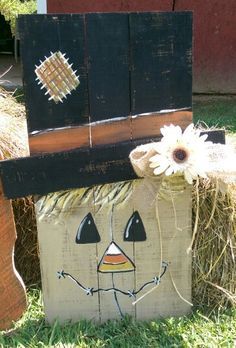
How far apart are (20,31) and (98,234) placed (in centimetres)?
89

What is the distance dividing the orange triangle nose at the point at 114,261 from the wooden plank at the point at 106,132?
46 centimetres

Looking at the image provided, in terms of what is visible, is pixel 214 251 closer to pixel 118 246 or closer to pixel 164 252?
pixel 164 252

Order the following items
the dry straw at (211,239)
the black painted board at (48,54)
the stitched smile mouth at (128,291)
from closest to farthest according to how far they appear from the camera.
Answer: the black painted board at (48,54)
the stitched smile mouth at (128,291)
the dry straw at (211,239)

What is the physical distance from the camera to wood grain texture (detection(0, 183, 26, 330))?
7.55 feet

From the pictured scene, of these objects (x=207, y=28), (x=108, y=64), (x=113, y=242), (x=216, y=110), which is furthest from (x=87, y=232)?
(x=207, y=28)

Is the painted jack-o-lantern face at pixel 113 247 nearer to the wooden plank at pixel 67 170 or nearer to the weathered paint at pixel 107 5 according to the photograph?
the wooden plank at pixel 67 170

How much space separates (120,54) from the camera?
219 centimetres

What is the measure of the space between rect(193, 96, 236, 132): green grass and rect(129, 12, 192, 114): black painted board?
3.50m

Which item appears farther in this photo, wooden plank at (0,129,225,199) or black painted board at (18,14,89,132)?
wooden plank at (0,129,225,199)

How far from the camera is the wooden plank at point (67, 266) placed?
7.67ft

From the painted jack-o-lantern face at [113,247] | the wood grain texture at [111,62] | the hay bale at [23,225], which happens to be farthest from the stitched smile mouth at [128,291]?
the wood grain texture at [111,62]

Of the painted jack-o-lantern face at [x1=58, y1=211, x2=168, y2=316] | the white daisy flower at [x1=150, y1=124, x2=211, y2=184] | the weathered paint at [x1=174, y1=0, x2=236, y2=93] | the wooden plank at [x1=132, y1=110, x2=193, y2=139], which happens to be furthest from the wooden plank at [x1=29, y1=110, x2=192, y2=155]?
the weathered paint at [x1=174, y1=0, x2=236, y2=93]

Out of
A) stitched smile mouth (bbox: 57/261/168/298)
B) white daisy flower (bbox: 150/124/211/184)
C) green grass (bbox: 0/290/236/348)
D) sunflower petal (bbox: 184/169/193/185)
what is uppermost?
white daisy flower (bbox: 150/124/211/184)

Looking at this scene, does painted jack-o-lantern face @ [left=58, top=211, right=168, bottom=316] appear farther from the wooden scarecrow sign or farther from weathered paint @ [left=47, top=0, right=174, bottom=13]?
weathered paint @ [left=47, top=0, right=174, bottom=13]
